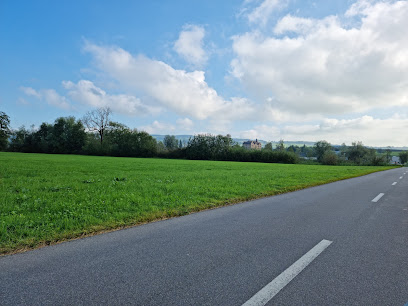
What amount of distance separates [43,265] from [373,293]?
4178mm

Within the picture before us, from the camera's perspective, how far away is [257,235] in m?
4.48

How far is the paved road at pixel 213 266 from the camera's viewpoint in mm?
2527

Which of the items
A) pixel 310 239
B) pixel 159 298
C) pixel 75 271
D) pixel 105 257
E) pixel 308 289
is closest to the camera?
pixel 159 298

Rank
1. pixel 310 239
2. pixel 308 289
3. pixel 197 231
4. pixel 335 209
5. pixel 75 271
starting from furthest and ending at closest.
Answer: pixel 335 209, pixel 197 231, pixel 310 239, pixel 75 271, pixel 308 289

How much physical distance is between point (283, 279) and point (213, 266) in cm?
92

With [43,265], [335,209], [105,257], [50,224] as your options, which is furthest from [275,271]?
[335,209]

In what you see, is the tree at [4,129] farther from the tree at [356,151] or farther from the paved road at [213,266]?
the tree at [356,151]

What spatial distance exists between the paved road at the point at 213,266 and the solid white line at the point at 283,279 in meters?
0.06

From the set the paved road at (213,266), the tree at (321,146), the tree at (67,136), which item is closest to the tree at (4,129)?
the tree at (67,136)

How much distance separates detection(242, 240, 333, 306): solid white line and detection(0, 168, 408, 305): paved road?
56 millimetres

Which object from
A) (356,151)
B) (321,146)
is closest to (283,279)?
(356,151)

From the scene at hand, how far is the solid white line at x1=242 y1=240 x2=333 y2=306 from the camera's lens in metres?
2.47

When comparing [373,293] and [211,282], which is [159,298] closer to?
[211,282]

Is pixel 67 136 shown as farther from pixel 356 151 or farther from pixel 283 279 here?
pixel 356 151
